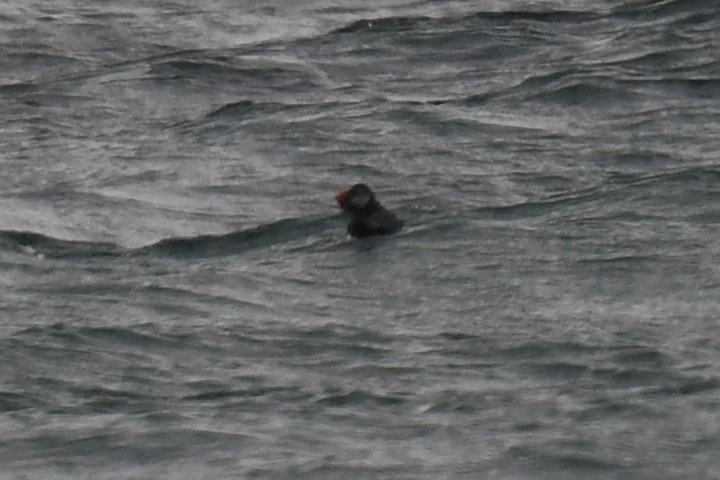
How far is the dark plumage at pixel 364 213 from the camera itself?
1588 cm

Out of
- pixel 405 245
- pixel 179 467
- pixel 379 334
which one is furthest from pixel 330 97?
pixel 179 467

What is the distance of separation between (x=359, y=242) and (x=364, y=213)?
0.55 feet

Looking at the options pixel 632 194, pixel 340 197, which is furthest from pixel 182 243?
pixel 632 194

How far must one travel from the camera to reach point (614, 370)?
13.9 m

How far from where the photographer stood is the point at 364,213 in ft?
52.1

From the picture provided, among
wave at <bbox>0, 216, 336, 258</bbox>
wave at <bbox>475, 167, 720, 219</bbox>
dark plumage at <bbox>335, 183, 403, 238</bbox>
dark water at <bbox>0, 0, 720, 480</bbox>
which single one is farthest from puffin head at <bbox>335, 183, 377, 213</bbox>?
wave at <bbox>475, 167, 720, 219</bbox>

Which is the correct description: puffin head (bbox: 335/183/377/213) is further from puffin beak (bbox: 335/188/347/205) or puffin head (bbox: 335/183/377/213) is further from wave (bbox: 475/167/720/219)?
wave (bbox: 475/167/720/219)

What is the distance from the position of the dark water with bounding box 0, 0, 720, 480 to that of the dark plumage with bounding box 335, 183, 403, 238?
9 cm

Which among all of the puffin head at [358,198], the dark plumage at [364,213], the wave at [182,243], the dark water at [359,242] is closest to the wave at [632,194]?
the dark water at [359,242]

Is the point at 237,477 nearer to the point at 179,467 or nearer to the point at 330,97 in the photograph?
the point at 179,467

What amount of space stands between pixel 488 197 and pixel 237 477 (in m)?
4.26

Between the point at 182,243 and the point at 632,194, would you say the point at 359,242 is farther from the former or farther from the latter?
the point at 632,194

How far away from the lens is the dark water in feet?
43.5

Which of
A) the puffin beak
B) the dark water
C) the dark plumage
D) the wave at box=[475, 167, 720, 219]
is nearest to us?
the dark water
